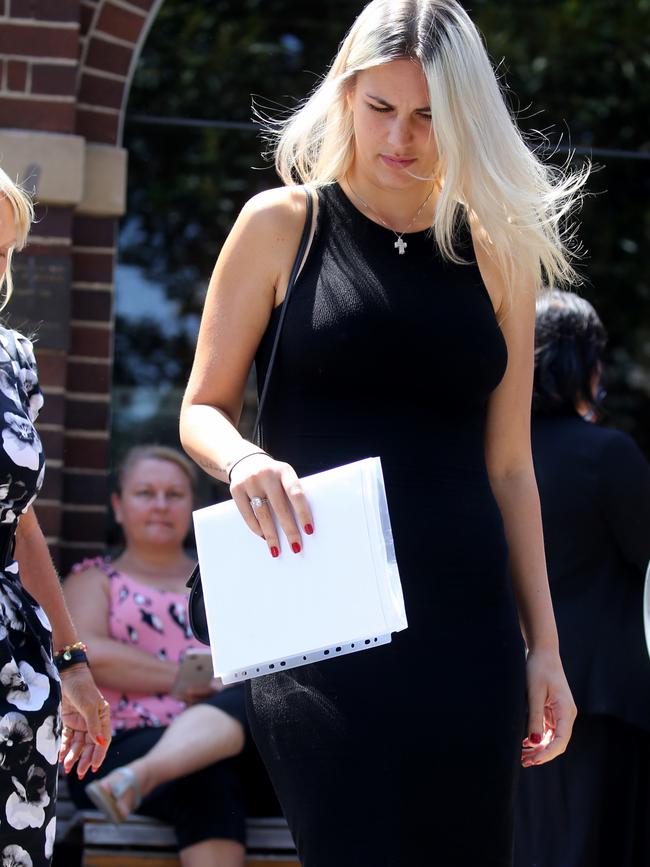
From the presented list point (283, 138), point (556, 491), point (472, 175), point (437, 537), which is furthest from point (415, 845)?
point (556, 491)

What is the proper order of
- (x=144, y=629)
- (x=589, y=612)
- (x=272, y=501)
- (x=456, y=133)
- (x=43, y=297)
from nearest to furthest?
(x=272, y=501)
(x=456, y=133)
(x=589, y=612)
(x=43, y=297)
(x=144, y=629)

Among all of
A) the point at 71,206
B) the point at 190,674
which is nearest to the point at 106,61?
the point at 71,206

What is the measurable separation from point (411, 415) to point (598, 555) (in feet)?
5.52

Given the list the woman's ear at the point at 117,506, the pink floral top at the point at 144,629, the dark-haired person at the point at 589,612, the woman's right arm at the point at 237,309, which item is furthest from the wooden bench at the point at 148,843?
the woman's right arm at the point at 237,309

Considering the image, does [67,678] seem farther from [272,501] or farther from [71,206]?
[71,206]

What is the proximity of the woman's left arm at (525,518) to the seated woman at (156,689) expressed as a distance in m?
2.04

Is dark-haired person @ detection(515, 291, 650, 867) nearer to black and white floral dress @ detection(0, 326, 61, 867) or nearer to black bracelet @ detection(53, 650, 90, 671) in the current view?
black bracelet @ detection(53, 650, 90, 671)

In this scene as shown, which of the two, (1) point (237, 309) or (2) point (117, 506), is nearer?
(1) point (237, 309)

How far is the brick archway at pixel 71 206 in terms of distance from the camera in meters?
4.37

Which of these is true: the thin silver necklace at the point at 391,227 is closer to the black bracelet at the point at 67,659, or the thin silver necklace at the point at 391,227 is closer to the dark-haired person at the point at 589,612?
the black bracelet at the point at 67,659

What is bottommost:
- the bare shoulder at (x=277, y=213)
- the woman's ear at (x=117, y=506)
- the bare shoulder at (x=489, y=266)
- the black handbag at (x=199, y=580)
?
the woman's ear at (x=117, y=506)

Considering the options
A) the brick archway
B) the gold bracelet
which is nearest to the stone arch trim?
the brick archway

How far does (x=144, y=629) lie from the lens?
15.3 ft

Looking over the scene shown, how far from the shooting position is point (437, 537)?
2.15 m
